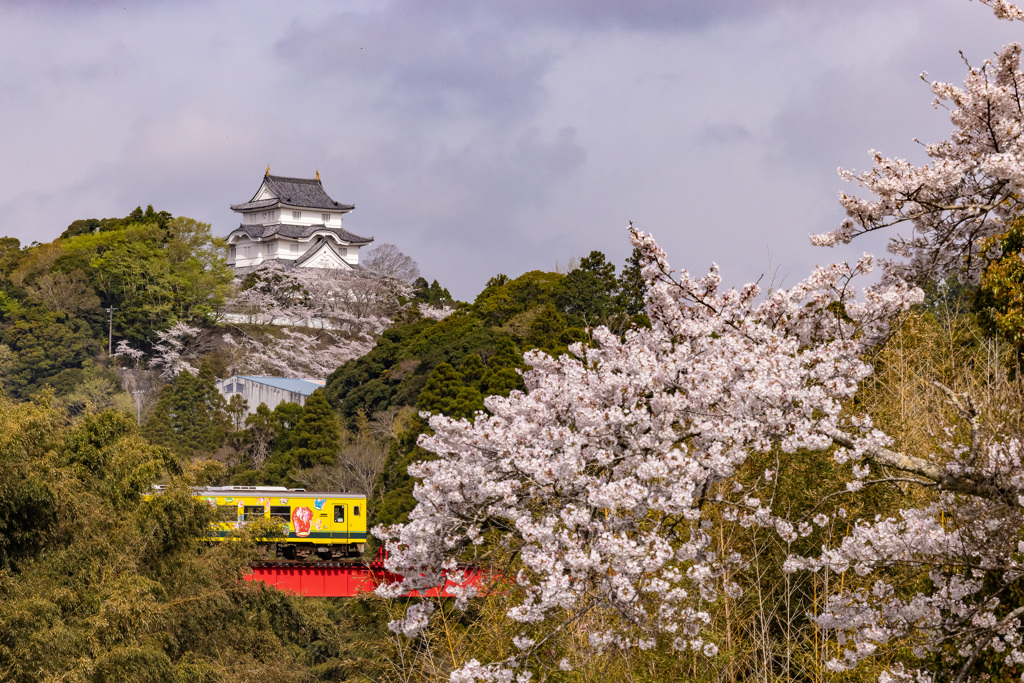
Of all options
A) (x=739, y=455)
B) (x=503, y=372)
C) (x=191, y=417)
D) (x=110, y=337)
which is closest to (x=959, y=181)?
(x=739, y=455)

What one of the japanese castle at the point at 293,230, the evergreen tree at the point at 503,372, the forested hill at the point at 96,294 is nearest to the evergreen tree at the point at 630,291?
the evergreen tree at the point at 503,372

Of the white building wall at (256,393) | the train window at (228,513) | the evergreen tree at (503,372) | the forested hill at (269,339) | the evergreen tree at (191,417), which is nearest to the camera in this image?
the train window at (228,513)

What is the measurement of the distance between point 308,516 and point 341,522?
2.15 feet

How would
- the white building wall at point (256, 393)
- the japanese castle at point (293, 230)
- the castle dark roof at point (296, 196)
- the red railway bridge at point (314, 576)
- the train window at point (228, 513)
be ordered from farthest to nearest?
the castle dark roof at point (296, 196)
the japanese castle at point (293, 230)
the white building wall at point (256, 393)
the red railway bridge at point (314, 576)
the train window at point (228, 513)

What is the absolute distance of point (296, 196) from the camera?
5219 centimetres

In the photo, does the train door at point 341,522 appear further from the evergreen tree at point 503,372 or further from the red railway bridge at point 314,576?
the evergreen tree at point 503,372

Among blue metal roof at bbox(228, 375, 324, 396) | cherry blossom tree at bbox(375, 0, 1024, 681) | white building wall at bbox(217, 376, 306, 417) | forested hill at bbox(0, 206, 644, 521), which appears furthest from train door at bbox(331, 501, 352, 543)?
cherry blossom tree at bbox(375, 0, 1024, 681)

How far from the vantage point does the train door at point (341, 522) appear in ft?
66.8

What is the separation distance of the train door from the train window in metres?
1.98

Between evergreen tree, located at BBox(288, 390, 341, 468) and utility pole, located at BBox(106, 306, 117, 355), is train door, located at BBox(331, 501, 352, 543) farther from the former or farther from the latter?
utility pole, located at BBox(106, 306, 117, 355)

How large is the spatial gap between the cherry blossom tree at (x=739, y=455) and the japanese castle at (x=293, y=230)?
43.8 meters

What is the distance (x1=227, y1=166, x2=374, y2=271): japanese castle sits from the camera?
49062mm

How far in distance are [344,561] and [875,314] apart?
1606 centimetres

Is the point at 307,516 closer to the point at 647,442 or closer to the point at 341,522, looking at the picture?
the point at 341,522
